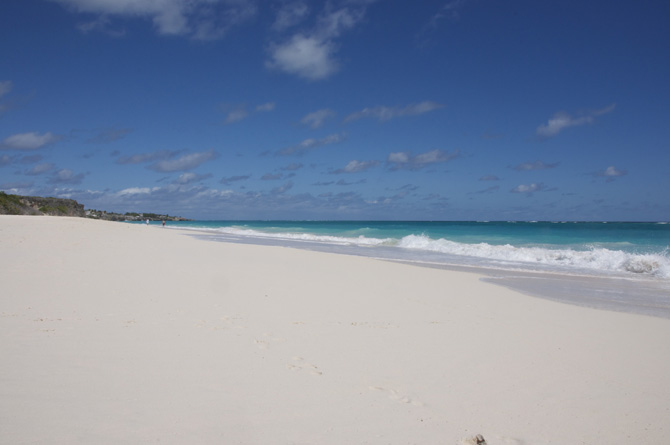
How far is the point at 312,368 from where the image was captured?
13.2 ft

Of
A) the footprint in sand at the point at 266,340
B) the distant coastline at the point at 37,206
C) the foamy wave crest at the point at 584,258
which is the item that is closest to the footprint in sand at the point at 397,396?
A: the footprint in sand at the point at 266,340

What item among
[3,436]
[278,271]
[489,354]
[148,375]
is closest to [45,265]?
[278,271]

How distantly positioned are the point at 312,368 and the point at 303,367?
92 mm

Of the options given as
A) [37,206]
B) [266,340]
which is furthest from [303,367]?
[37,206]

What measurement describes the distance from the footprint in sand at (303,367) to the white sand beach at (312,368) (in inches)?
0.8

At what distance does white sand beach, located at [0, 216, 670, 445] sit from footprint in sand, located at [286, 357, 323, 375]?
20 millimetres

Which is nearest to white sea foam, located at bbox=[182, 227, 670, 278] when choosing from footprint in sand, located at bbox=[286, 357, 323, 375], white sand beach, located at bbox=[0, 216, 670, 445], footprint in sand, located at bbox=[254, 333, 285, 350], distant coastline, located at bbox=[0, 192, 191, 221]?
white sand beach, located at bbox=[0, 216, 670, 445]

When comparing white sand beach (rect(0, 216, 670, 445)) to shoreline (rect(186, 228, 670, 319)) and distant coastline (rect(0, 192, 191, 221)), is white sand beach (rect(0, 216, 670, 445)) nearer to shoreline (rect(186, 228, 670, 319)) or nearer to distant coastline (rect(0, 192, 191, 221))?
shoreline (rect(186, 228, 670, 319))

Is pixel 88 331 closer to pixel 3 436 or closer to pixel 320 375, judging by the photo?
pixel 3 436

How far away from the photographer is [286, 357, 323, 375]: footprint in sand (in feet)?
12.9

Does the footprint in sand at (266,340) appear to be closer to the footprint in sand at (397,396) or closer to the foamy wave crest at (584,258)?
the footprint in sand at (397,396)

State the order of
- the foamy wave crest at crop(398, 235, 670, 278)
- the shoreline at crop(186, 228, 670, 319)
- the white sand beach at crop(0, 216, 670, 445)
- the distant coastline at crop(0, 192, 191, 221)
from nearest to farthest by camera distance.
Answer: the white sand beach at crop(0, 216, 670, 445) < the shoreline at crop(186, 228, 670, 319) < the foamy wave crest at crop(398, 235, 670, 278) < the distant coastline at crop(0, 192, 191, 221)

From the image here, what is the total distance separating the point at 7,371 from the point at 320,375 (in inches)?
107

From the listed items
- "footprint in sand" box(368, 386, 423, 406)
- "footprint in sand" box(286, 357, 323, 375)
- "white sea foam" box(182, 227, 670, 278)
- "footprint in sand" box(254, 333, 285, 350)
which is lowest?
"footprint in sand" box(368, 386, 423, 406)
